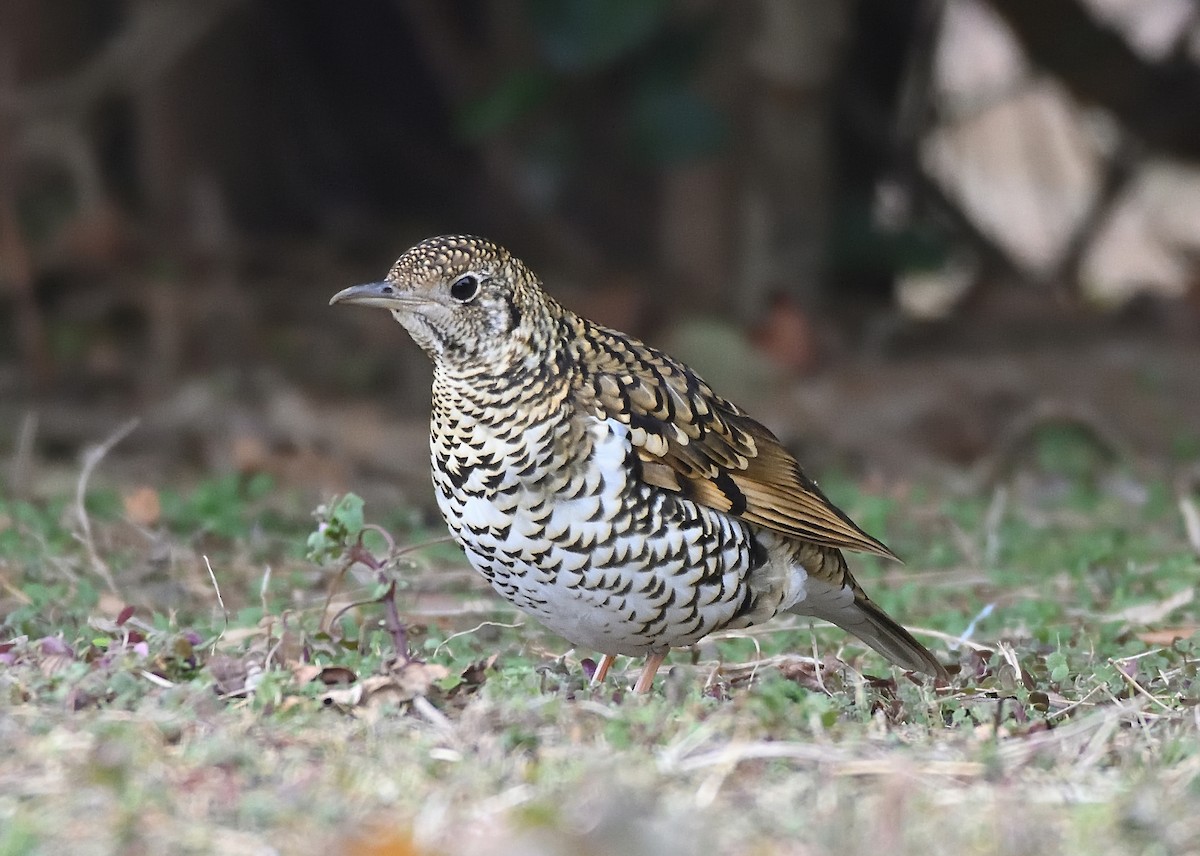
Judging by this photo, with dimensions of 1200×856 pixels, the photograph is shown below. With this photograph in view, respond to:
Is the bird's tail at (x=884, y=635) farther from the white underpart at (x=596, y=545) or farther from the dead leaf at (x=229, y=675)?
the dead leaf at (x=229, y=675)

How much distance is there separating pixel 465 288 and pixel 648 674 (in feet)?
3.23

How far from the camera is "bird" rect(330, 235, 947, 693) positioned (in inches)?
147

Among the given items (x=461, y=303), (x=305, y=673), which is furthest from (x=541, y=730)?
(x=461, y=303)

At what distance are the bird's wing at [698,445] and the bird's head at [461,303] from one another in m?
0.18

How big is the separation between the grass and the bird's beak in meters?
0.45

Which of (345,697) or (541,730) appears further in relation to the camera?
(345,697)

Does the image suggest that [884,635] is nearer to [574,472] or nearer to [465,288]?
[574,472]

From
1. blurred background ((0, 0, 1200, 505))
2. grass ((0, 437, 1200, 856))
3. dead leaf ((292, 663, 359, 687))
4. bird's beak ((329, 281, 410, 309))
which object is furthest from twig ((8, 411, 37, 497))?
dead leaf ((292, 663, 359, 687))

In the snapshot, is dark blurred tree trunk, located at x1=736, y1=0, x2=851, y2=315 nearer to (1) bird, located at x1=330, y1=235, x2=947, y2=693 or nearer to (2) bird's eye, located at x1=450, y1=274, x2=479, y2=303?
(1) bird, located at x1=330, y1=235, x2=947, y2=693

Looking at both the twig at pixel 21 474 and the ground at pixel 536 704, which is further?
the twig at pixel 21 474

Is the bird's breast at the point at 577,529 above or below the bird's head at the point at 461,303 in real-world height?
below

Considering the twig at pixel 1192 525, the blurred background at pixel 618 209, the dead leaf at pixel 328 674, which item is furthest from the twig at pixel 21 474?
the twig at pixel 1192 525

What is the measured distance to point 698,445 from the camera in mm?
4070

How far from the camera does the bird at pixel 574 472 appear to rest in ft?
12.2
